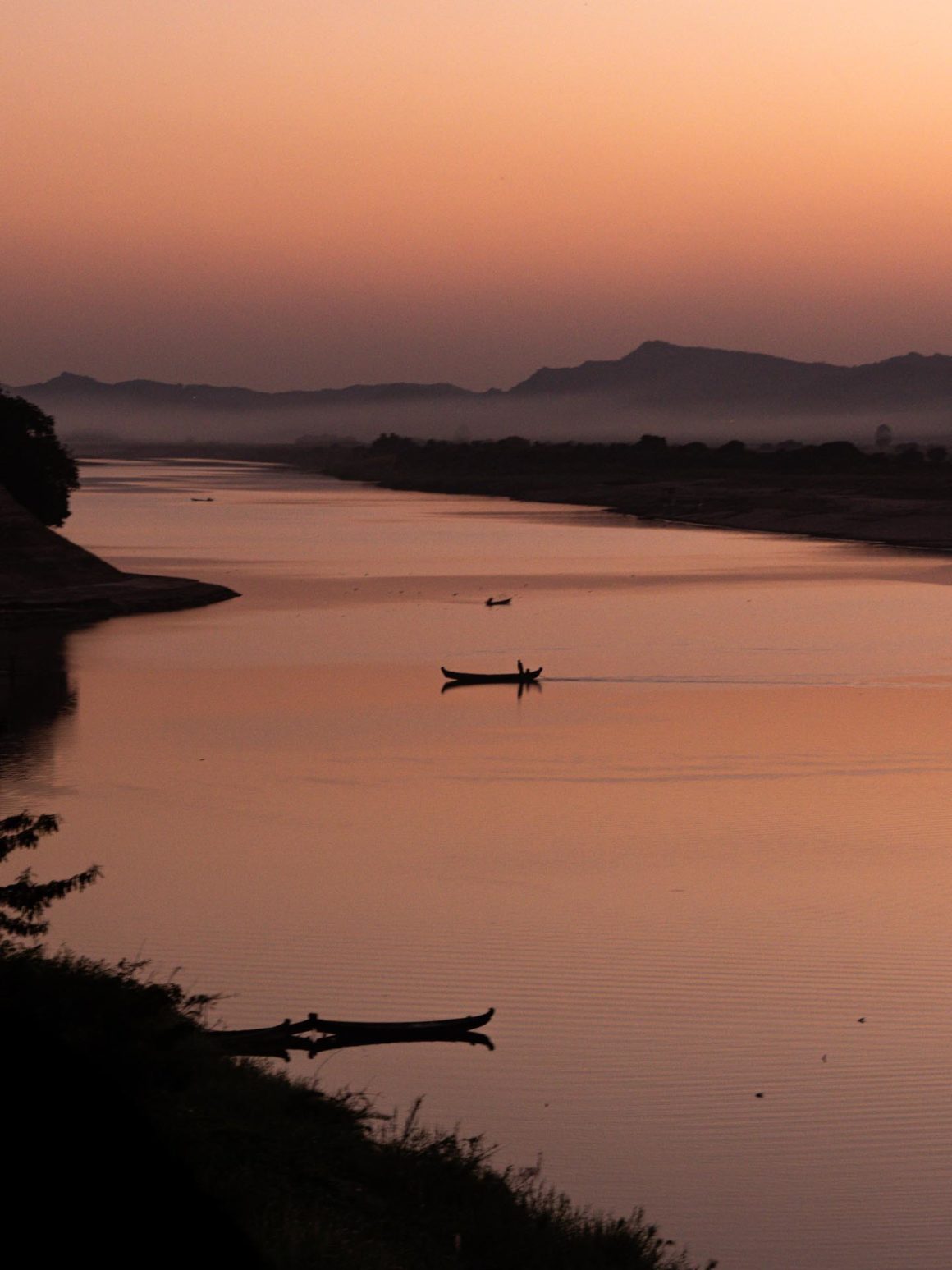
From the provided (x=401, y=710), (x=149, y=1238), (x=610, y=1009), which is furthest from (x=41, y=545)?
(x=149, y=1238)

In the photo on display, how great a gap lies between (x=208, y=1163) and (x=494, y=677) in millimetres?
33646

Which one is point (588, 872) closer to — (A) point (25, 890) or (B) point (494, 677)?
(A) point (25, 890)

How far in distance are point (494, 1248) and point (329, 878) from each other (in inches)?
508

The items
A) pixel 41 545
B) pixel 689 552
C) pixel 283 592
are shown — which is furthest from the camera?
pixel 689 552

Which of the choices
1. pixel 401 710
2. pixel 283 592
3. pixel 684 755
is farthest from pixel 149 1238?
pixel 283 592

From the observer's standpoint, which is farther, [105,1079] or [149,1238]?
[105,1079]

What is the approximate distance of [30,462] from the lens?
7425 centimetres

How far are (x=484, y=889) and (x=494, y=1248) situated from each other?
12059 mm

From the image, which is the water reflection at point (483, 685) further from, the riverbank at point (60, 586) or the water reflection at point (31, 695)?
the riverbank at point (60, 586)

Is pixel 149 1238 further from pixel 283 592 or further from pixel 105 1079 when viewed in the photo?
pixel 283 592

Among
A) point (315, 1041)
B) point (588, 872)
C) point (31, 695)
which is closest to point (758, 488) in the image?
point (31, 695)

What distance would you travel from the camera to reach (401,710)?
4178 cm

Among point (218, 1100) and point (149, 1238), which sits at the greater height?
point (149, 1238)

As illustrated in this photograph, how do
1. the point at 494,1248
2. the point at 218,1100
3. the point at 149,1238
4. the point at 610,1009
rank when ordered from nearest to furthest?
the point at 149,1238 → the point at 494,1248 → the point at 218,1100 → the point at 610,1009
